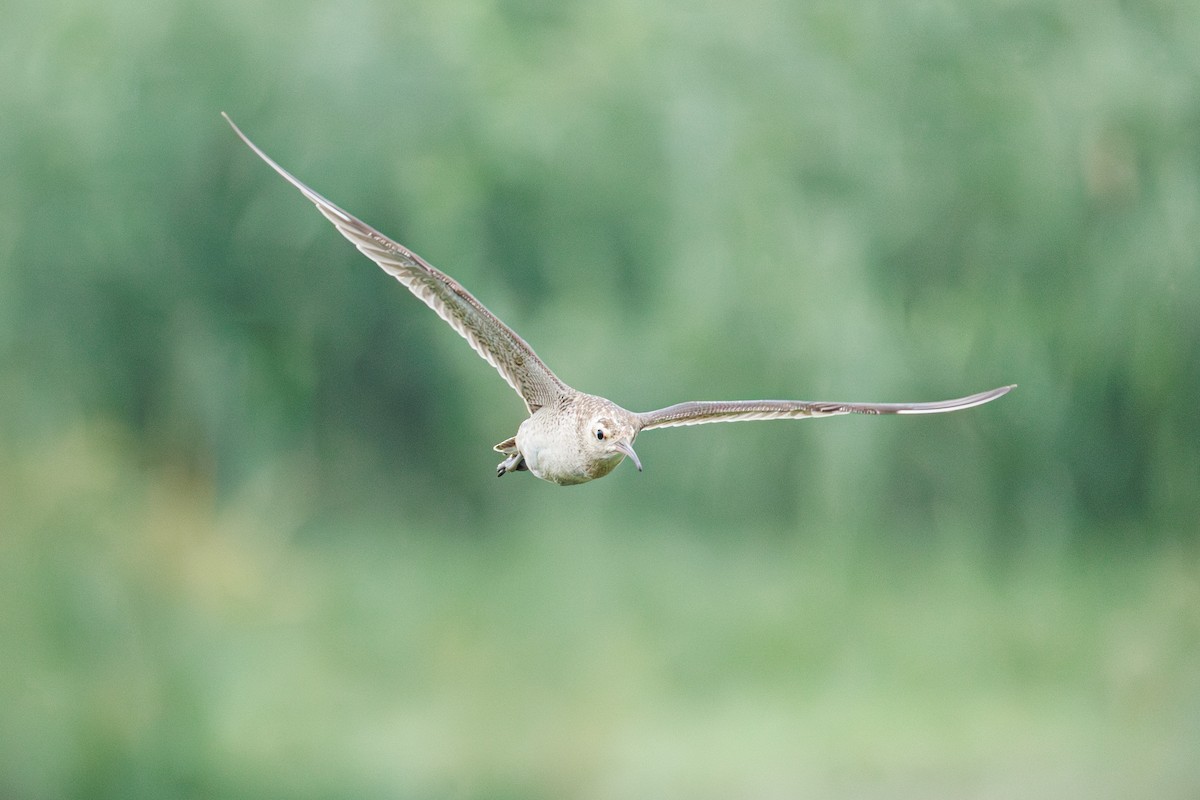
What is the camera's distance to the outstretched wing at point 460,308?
6.73 meters

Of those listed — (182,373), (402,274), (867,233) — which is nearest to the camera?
(402,274)

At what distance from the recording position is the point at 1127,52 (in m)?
20.4

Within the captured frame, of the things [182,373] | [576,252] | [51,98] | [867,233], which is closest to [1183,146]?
[867,233]

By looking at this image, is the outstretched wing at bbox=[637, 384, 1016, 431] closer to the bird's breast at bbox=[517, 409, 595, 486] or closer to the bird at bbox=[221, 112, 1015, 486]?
the bird at bbox=[221, 112, 1015, 486]

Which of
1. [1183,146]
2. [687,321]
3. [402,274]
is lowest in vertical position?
[402,274]

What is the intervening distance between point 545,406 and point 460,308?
28.5 inches

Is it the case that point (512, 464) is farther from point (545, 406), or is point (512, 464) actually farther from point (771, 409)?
point (771, 409)

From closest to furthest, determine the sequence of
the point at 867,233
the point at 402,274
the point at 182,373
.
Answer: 1. the point at 402,274
2. the point at 182,373
3. the point at 867,233

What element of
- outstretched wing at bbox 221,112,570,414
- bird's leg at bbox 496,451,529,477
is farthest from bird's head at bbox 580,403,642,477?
bird's leg at bbox 496,451,529,477

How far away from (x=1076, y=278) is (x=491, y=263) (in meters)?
8.20

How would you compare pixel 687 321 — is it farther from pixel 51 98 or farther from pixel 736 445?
pixel 51 98

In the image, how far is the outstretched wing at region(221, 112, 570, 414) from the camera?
673cm

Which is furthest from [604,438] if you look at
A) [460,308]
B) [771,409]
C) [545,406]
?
[771,409]

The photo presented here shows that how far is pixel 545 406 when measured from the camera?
292 inches
